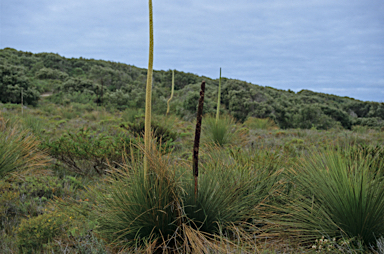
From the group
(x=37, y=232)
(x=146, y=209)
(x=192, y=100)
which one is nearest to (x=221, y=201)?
(x=146, y=209)

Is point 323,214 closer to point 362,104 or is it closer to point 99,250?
point 99,250

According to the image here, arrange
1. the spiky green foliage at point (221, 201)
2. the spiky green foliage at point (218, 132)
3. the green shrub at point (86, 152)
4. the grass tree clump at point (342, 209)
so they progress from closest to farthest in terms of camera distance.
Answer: the grass tree clump at point (342, 209) < the spiky green foliage at point (221, 201) < the green shrub at point (86, 152) < the spiky green foliage at point (218, 132)

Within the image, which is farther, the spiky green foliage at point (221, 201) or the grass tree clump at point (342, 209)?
the spiky green foliage at point (221, 201)

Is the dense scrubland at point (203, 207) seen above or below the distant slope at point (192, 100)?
below

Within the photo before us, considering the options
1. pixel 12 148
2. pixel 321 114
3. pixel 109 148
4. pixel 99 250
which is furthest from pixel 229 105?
pixel 99 250

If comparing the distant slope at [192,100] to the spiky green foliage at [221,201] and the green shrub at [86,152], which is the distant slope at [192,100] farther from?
the spiky green foliage at [221,201]

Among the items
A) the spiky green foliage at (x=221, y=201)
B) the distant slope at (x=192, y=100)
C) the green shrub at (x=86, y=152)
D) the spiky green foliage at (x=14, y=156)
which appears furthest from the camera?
the distant slope at (x=192, y=100)

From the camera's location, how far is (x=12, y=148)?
12.7 ft

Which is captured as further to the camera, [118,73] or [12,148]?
[118,73]

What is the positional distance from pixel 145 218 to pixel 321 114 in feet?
61.6

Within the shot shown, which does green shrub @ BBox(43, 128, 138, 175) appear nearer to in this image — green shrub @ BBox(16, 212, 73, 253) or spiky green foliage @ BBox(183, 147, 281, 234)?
green shrub @ BBox(16, 212, 73, 253)

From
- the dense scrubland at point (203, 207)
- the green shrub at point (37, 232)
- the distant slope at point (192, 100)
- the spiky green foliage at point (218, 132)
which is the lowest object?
the green shrub at point (37, 232)

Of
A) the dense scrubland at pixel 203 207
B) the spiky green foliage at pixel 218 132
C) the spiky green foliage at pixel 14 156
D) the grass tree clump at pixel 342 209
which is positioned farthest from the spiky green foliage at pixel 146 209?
the spiky green foliage at pixel 218 132

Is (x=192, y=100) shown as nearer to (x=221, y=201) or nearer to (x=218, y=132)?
(x=218, y=132)
